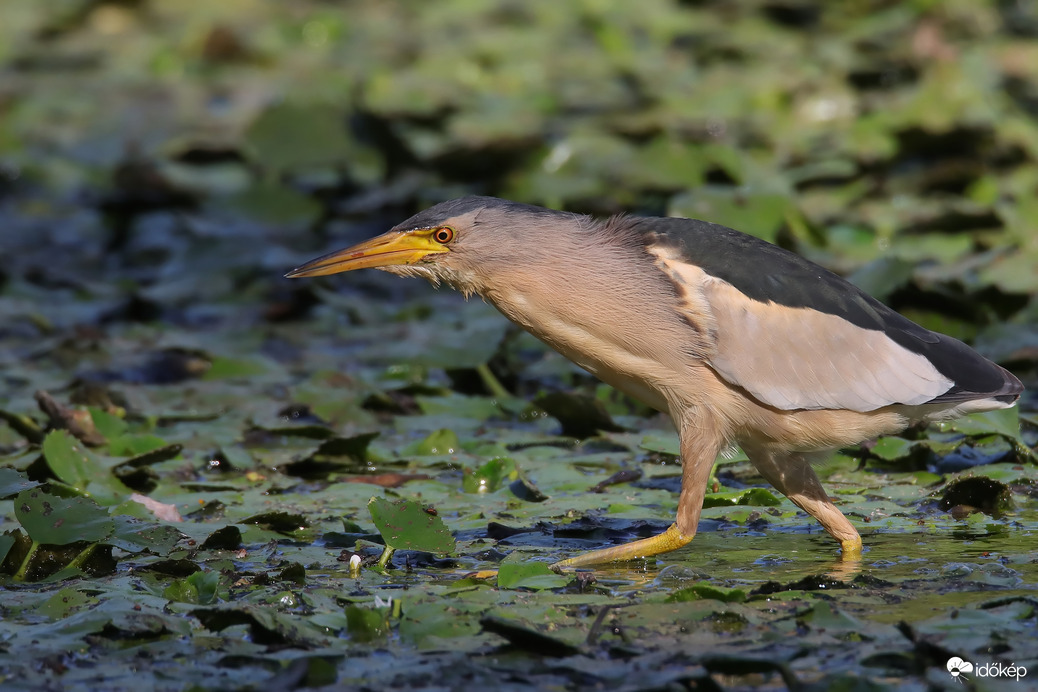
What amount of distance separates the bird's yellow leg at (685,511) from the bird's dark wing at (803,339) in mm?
216

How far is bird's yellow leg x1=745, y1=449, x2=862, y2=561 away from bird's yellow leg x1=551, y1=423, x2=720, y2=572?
22 cm

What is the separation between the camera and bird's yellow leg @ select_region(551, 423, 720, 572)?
3.82 metres

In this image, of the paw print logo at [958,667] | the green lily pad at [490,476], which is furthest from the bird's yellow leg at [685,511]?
the paw print logo at [958,667]

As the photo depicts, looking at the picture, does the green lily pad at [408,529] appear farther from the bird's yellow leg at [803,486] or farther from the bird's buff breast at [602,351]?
the bird's yellow leg at [803,486]

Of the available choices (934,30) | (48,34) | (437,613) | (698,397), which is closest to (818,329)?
(698,397)

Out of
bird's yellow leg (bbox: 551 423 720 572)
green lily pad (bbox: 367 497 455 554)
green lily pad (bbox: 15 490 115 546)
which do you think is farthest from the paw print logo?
green lily pad (bbox: 15 490 115 546)

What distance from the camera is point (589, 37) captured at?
30.9 ft

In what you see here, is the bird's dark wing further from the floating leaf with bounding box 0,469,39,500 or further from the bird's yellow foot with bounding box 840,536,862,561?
the floating leaf with bounding box 0,469,39,500

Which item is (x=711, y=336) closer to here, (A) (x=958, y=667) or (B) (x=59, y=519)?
(A) (x=958, y=667)

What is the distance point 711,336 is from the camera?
151 inches

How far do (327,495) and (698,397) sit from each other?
1.38 m

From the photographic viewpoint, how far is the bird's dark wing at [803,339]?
12.6 feet

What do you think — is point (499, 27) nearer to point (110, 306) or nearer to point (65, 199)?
point (65, 199)

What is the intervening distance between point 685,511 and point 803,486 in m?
0.39
